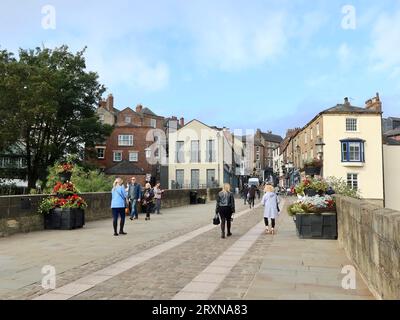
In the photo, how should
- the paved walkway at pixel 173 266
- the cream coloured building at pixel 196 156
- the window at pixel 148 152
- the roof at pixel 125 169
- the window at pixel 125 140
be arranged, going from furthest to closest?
the window at pixel 125 140 < the window at pixel 148 152 < the cream coloured building at pixel 196 156 < the roof at pixel 125 169 < the paved walkway at pixel 173 266

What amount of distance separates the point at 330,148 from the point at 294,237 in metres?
36.0

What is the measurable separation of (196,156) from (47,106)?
2478 cm

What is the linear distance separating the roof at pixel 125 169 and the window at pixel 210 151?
8.99m

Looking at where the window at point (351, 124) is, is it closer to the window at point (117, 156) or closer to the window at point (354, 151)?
the window at point (354, 151)

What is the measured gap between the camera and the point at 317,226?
40.8 ft

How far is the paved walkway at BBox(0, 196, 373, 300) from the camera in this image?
6.21 m

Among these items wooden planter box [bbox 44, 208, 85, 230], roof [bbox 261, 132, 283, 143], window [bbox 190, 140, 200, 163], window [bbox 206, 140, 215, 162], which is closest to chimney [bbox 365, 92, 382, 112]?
window [bbox 206, 140, 215, 162]

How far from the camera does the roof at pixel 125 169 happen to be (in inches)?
2270

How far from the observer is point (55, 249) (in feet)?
33.4

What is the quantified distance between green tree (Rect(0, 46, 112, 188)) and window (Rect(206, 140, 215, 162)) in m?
15.3

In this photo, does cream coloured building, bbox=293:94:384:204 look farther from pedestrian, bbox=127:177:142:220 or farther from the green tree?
pedestrian, bbox=127:177:142:220

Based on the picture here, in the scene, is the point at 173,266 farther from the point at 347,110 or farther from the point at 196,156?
the point at 196,156

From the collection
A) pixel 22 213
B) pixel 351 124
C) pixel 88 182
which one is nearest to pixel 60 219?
pixel 22 213

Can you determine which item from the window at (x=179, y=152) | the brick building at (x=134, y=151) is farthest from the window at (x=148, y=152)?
the window at (x=179, y=152)
